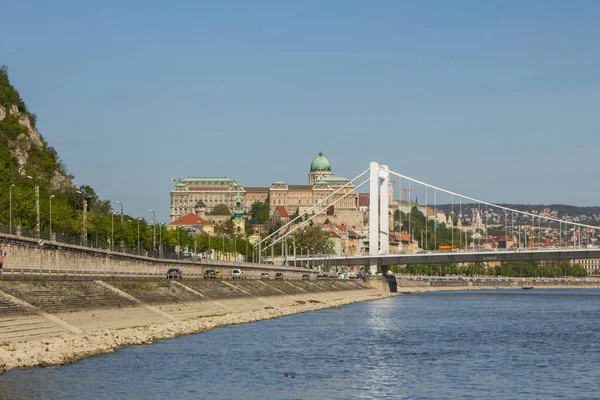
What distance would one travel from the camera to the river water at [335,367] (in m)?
34.0

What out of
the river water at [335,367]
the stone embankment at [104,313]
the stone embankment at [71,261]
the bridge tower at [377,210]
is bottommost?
the river water at [335,367]

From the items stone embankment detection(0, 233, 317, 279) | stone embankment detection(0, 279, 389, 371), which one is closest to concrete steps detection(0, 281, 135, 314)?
stone embankment detection(0, 279, 389, 371)

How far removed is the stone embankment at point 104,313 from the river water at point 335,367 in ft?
3.38

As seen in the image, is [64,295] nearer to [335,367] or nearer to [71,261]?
[335,367]

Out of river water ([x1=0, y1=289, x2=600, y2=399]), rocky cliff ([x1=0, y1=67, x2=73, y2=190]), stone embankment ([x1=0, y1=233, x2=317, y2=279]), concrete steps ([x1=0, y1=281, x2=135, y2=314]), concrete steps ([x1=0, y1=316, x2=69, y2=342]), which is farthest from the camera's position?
rocky cliff ([x1=0, y1=67, x2=73, y2=190])

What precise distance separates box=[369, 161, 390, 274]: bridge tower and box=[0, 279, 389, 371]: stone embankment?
65.1 m

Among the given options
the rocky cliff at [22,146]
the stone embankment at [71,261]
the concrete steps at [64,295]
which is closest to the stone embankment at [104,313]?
the concrete steps at [64,295]

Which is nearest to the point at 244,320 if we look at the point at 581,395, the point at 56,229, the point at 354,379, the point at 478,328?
the point at 478,328

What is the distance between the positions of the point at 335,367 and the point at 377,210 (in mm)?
108381

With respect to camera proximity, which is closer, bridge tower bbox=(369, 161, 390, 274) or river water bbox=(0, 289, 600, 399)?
river water bbox=(0, 289, 600, 399)

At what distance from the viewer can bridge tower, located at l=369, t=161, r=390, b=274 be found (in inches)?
5901

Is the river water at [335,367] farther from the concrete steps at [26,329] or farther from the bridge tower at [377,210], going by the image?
the bridge tower at [377,210]

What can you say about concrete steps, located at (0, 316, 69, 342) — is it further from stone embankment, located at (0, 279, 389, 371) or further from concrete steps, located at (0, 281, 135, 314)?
concrete steps, located at (0, 281, 135, 314)

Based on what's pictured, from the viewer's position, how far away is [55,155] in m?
143
